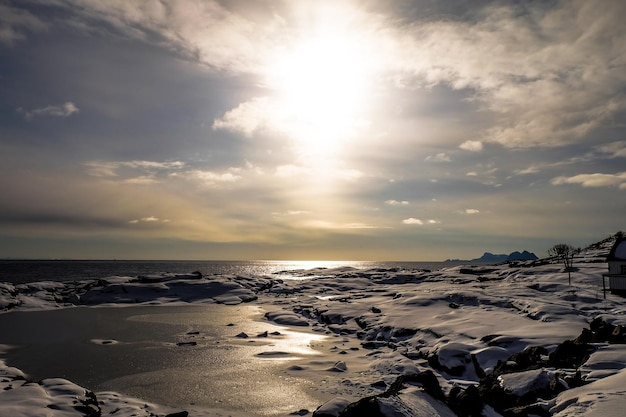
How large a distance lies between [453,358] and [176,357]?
1764cm

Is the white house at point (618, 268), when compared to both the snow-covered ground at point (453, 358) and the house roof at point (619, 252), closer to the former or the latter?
the house roof at point (619, 252)

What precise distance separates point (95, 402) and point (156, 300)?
51.0 m

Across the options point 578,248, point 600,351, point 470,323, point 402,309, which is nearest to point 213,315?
point 402,309

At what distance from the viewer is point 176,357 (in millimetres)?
26281

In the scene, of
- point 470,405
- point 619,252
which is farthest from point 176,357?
point 619,252

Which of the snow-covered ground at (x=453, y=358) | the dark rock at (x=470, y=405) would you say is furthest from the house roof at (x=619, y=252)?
the dark rock at (x=470, y=405)

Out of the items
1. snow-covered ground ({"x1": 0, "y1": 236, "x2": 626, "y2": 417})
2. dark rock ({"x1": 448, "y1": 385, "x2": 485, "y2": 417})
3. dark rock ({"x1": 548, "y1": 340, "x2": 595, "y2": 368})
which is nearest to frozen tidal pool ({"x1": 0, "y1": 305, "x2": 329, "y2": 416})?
snow-covered ground ({"x1": 0, "y1": 236, "x2": 626, "y2": 417})

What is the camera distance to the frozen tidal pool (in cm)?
1842

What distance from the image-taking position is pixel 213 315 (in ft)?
162

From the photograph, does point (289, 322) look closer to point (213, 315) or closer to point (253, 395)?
point (213, 315)

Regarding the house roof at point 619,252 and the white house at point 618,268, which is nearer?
the white house at point 618,268

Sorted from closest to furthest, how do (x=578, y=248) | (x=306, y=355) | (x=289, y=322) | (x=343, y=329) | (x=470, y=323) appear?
1. (x=306, y=355)
2. (x=470, y=323)
3. (x=343, y=329)
4. (x=289, y=322)
5. (x=578, y=248)

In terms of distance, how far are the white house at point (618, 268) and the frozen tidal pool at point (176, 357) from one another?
33043 millimetres

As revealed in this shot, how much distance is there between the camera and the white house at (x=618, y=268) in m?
41.8
